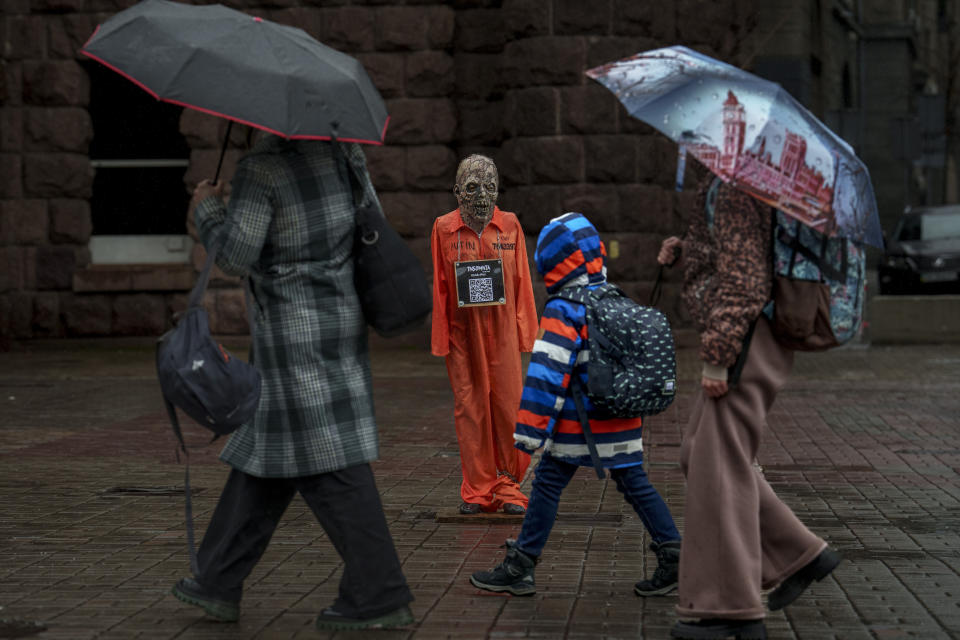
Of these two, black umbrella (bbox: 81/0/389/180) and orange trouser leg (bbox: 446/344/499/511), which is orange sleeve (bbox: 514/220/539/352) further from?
black umbrella (bbox: 81/0/389/180)

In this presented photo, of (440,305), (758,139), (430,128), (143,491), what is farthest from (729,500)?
(430,128)

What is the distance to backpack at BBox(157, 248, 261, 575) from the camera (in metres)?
4.43

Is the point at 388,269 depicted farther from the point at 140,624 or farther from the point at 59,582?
the point at 59,582

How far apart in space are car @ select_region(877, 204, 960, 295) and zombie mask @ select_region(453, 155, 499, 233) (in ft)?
54.1

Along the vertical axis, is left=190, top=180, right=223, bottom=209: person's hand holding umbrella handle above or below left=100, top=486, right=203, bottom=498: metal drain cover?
above

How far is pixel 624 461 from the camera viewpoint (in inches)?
208

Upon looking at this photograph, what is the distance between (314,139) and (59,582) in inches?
84.7

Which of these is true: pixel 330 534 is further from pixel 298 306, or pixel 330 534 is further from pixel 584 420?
pixel 584 420

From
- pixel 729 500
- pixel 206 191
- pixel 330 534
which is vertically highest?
→ pixel 206 191

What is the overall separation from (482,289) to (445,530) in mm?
1220

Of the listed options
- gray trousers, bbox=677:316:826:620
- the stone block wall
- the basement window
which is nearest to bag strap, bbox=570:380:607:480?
gray trousers, bbox=677:316:826:620

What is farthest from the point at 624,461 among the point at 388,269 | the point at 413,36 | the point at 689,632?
the point at 413,36

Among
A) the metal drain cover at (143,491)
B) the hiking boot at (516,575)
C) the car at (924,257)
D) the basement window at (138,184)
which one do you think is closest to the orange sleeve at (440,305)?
the metal drain cover at (143,491)

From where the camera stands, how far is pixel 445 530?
6688mm
